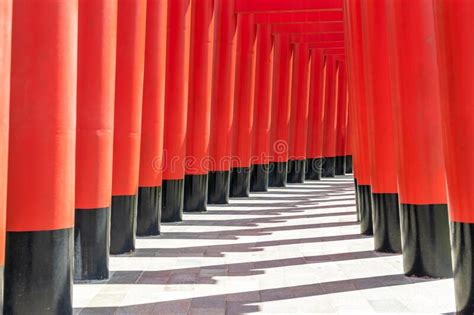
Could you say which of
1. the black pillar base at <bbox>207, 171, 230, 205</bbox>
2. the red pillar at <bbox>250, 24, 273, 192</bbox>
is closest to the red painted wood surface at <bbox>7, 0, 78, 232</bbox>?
the black pillar base at <bbox>207, 171, 230, 205</bbox>

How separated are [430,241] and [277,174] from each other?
748 inches

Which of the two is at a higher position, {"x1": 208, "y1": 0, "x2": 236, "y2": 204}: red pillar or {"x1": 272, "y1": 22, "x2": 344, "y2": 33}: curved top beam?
{"x1": 272, "y1": 22, "x2": 344, "y2": 33}: curved top beam

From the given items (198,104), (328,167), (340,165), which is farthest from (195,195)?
(340,165)

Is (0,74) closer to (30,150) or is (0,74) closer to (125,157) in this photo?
(30,150)

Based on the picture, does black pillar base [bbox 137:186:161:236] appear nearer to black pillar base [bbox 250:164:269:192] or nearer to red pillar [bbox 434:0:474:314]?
red pillar [bbox 434:0:474:314]

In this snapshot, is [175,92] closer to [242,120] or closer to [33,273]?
[242,120]

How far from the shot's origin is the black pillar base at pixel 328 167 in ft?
117

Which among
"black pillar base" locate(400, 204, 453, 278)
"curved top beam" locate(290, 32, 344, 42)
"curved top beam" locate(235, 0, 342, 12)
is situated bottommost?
"black pillar base" locate(400, 204, 453, 278)

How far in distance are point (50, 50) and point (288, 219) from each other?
420 inches

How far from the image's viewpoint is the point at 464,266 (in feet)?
20.1

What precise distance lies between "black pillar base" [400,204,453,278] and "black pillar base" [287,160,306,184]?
2121 cm

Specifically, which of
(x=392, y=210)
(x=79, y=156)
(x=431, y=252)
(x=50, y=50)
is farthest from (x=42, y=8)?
(x=392, y=210)

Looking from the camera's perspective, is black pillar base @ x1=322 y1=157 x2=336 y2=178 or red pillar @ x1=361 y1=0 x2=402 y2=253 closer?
red pillar @ x1=361 y1=0 x2=402 y2=253

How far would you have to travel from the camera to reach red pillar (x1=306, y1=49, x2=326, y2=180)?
1297 inches
